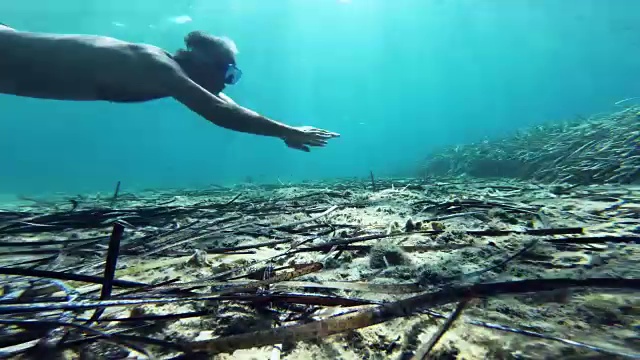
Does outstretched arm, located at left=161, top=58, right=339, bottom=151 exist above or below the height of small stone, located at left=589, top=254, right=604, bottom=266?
above

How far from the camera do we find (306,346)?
1033mm

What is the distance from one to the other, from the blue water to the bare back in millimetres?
19550

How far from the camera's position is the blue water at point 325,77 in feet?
156

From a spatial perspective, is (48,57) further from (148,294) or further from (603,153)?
(603,153)

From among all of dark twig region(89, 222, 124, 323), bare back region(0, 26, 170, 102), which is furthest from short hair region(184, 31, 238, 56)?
dark twig region(89, 222, 124, 323)

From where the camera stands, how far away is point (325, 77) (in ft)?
322

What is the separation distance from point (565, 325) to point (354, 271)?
38.3 inches

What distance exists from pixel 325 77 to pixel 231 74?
99805 millimetres

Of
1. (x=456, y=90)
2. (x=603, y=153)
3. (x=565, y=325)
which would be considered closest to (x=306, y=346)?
(x=565, y=325)

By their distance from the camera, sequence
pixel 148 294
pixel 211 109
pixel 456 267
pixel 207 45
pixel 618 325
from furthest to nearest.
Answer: pixel 207 45
pixel 211 109
pixel 456 267
pixel 148 294
pixel 618 325

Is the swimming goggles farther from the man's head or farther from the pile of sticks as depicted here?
the pile of sticks

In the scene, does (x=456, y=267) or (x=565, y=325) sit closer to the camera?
(x=565, y=325)

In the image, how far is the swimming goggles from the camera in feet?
14.8

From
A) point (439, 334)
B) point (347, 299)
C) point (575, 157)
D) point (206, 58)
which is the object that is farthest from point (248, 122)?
point (575, 157)
